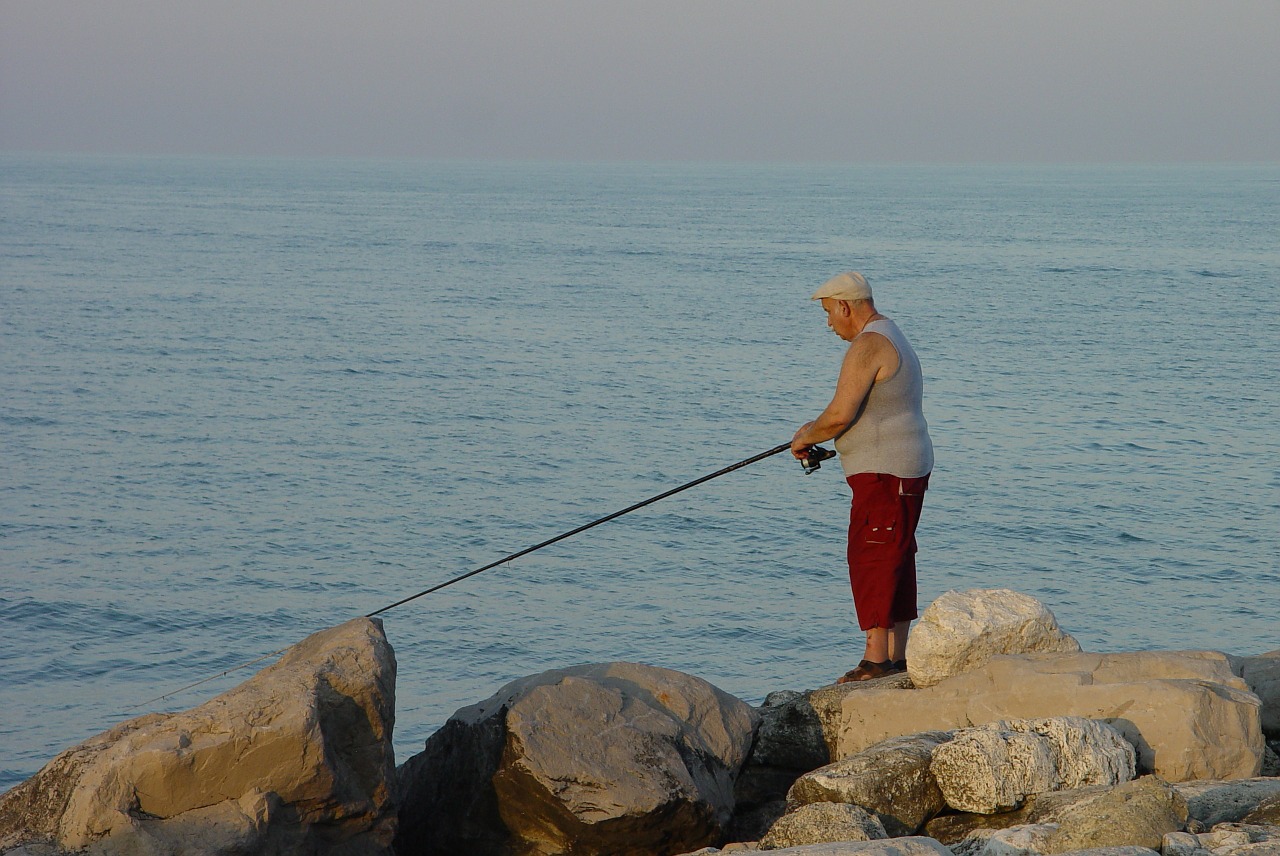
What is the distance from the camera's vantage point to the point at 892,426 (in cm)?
599

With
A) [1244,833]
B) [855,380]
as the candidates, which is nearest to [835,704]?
[855,380]

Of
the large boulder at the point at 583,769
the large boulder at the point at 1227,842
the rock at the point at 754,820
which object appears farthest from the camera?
the rock at the point at 754,820

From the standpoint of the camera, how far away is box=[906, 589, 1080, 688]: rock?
5.94 meters

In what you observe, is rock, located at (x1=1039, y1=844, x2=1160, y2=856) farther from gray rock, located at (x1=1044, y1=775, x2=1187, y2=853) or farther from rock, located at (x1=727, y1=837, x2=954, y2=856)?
rock, located at (x1=727, y1=837, x2=954, y2=856)

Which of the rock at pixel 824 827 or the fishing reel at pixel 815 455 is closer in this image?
the rock at pixel 824 827

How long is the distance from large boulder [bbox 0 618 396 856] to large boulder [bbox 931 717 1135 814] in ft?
7.07

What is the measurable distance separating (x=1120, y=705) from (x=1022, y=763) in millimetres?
642

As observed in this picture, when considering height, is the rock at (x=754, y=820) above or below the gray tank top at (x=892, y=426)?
below

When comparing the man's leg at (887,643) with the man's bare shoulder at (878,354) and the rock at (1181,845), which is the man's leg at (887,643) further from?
the rock at (1181,845)

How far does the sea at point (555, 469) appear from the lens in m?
14.5

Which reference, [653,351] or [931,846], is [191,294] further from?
[931,846]

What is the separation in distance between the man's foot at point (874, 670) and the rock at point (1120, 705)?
313mm

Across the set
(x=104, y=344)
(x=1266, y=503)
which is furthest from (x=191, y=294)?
(x=1266, y=503)

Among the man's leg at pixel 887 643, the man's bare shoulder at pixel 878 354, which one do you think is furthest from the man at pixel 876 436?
the man's leg at pixel 887 643
